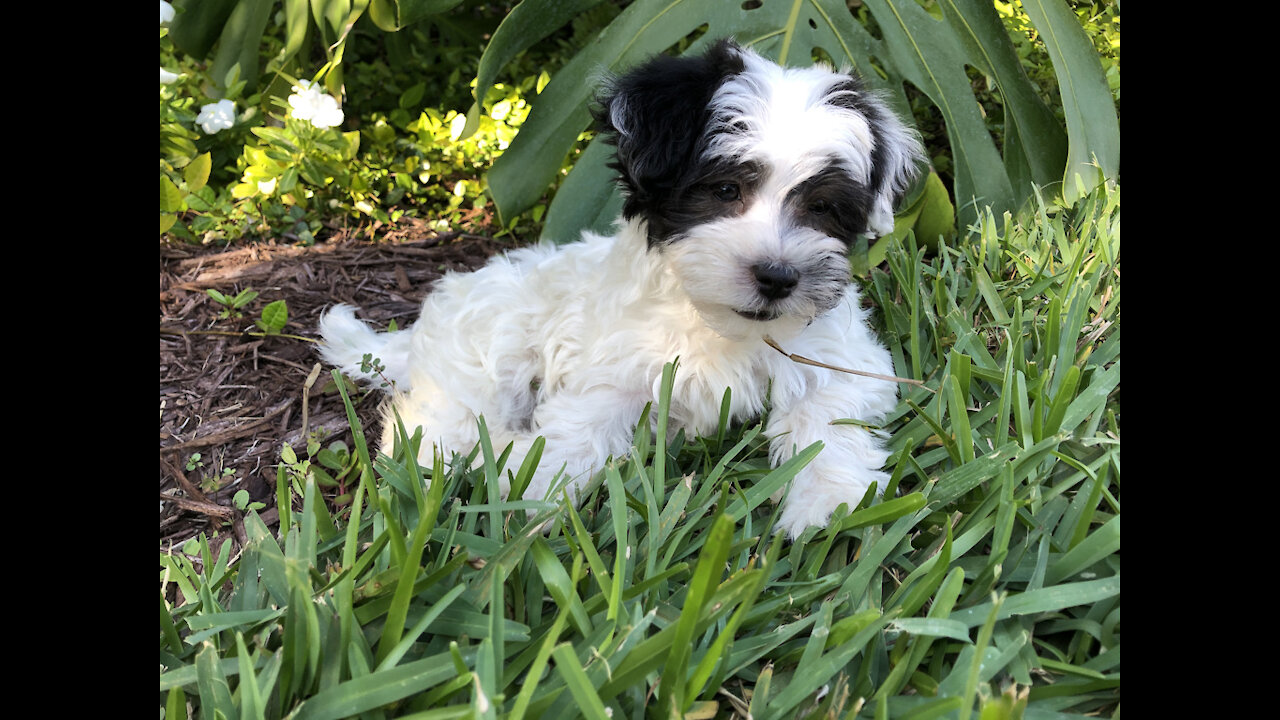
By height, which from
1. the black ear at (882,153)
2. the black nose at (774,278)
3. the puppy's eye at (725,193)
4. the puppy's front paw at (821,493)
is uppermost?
the black ear at (882,153)

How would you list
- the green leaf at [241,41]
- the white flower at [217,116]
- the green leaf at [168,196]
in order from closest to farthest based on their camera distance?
the green leaf at [168,196], the green leaf at [241,41], the white flower at [217,116]

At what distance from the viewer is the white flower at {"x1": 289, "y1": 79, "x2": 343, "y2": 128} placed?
3.83m

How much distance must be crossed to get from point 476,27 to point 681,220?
342cm

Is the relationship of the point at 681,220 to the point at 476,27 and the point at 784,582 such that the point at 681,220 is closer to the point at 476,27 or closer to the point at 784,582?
the point at 784,582

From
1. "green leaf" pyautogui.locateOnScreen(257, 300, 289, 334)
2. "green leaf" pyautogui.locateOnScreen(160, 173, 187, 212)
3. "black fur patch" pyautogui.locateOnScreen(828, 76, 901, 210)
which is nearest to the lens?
"black fur patch" pyautogui.locateOnScreen(828, 76, 901, 210)

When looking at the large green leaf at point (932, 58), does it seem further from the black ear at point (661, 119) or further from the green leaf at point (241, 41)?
the green leaf at point (241, 41)

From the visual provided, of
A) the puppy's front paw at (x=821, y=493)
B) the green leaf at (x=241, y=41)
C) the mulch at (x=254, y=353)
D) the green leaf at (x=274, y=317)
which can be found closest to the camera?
the puppy's front paw at (x=821, y=493)

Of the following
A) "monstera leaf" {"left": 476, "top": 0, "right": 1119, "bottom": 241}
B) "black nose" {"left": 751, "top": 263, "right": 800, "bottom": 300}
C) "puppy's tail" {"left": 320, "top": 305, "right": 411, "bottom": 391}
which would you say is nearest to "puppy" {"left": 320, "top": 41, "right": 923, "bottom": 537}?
"black nose" {"left": 751, "top": 263, "right": 800, "bottom": 300}

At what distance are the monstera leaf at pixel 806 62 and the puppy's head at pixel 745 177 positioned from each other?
33.4 inches

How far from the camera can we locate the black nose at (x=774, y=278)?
192cm

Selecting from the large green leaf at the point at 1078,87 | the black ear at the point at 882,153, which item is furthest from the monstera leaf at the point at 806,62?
the black ear at the point at 882,153

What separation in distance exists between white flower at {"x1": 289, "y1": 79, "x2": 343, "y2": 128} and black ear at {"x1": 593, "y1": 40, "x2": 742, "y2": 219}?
85.9 inches

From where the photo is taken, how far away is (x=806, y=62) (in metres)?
3.05

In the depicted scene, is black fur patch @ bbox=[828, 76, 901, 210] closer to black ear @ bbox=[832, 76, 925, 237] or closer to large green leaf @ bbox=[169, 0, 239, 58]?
black ear @ bbox=[832, 76, 925, 237]
